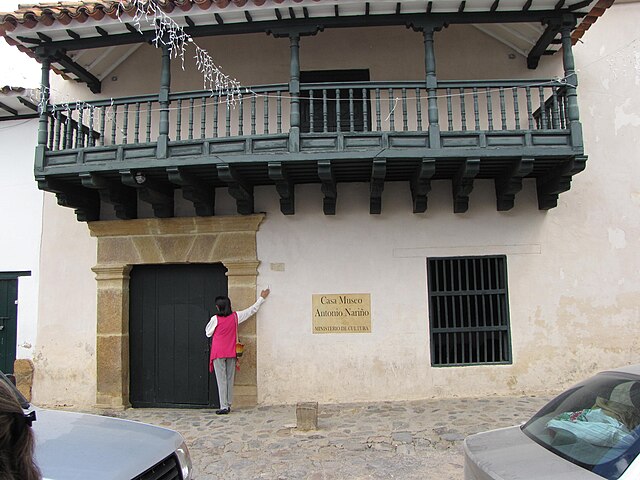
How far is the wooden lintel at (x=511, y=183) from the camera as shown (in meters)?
6.00

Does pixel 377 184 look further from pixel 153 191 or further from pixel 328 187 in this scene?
pixel 153 191

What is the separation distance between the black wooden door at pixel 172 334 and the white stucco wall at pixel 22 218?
1642 mm

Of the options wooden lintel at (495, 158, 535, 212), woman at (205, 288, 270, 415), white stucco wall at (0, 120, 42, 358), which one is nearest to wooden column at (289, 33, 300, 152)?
woman at (205, 288, 270, 415)

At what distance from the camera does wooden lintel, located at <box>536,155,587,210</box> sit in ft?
19.8

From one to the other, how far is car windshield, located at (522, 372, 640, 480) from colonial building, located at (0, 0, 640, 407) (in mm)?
3718

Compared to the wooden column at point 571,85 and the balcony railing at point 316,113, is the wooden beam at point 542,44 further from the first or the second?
the balcony railing at point 316,113

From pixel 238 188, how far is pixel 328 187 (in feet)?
4.01

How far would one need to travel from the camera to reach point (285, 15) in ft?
20.0

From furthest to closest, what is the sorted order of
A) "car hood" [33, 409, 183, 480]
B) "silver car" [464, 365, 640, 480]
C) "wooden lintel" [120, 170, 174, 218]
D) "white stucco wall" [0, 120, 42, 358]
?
"white stucco wall" [0, 120, 42, 358] < "wooden lintel" [120, 170, 174, 218] < "car hood" [33, 409, 183, 480] < "silver car" [464, 365, 640, 480]

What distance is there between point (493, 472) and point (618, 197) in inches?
241

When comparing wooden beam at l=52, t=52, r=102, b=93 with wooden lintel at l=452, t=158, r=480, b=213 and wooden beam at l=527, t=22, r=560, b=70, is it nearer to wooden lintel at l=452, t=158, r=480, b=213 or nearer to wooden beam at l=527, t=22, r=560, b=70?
wooden lintel at l=452, t=158, r=480, b=213

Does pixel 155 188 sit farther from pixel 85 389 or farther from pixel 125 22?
pixel 85 389

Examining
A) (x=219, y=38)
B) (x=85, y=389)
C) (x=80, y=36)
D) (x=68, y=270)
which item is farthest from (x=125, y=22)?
(x=85, y=389)

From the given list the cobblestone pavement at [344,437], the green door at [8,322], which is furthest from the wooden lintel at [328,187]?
the green door at [8,322]
